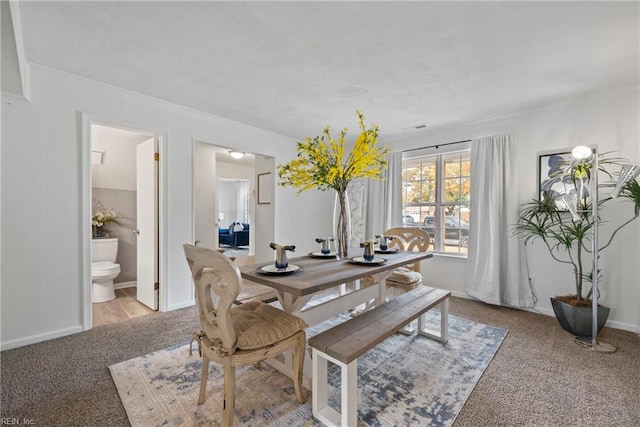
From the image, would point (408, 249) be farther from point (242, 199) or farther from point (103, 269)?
point (242, 199)

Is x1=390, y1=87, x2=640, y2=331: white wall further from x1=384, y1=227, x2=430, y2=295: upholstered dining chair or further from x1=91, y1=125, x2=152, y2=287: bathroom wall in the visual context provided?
x1=91, y1=125, x2=152, y2=287: bathroom wall

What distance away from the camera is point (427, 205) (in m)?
4.03

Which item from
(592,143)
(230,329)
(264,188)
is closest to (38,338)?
(230,329)

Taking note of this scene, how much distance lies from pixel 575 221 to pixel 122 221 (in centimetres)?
556

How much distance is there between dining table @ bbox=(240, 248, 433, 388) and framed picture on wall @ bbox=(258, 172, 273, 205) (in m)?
2.19

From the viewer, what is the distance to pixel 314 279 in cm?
161

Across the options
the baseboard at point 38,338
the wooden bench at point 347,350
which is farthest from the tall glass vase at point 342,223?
the baseboard at point 38,338

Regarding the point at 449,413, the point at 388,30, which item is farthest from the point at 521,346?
the point at 388,30

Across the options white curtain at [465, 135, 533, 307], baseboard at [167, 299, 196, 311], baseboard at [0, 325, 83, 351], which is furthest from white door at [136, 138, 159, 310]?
white curtain at [465, 135, 533, 307]

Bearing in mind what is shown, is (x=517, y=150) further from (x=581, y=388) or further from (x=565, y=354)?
(x=581, y=388)

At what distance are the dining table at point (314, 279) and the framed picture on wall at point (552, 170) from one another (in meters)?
1.71

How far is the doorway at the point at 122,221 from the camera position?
2.93 m

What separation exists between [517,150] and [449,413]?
300 cm

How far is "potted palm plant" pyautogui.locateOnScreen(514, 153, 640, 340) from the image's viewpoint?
7.98 feet
